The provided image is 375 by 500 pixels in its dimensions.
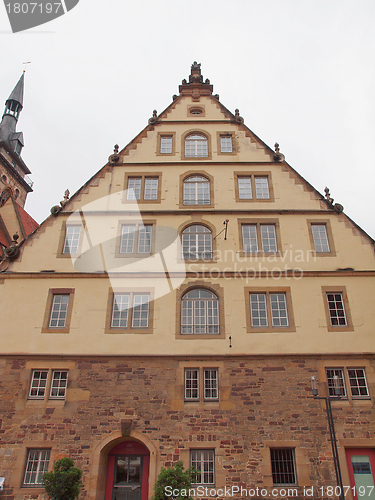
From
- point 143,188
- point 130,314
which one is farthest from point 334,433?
point 143,188

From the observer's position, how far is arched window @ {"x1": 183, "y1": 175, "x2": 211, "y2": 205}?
57.7 ft

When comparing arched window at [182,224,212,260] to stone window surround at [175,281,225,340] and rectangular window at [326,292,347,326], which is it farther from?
rectangular window at [326,292,347,326]

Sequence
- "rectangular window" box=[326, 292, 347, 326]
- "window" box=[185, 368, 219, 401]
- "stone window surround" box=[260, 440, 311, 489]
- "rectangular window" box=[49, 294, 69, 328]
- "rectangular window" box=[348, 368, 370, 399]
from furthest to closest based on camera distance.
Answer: "rectangular window" box=[49, 294, 69, 328], "rectangular window" box=[326, 292, 347, 326], "window" box=[185, 368, 219, 401], "rectangular window" box=[348, 368, 370, 399], "stone window surround" box=[260, 440, 311, 489]

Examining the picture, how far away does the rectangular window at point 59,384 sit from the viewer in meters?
14.1

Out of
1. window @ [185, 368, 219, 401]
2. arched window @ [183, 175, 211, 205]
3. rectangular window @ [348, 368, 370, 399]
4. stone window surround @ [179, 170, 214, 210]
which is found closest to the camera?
rectangular window @ [348, 368, 370, 399]

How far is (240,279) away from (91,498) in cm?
896

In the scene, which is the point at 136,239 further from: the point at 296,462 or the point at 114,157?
the point at 296,462

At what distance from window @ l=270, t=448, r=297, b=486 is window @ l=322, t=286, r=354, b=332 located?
4.53 meters

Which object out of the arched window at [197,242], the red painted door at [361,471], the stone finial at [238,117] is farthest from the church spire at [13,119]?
the red painted door at [361,471]

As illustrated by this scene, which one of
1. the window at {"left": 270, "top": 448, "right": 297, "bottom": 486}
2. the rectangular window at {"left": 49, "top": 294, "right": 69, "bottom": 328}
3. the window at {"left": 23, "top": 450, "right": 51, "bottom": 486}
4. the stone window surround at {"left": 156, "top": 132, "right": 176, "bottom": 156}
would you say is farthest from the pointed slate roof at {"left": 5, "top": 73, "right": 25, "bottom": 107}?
the window at {"left": 270, "top": 448, "right": 297, "bottom": 486}

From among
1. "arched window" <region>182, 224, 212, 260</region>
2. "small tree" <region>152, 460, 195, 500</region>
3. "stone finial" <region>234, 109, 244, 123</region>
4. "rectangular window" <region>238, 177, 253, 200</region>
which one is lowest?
"small tree" <region>152, 460, 195, 500</region>

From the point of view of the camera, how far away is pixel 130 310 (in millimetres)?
15305

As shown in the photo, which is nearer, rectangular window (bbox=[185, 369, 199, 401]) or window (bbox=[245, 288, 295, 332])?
rectangular window (bbox=[185, 369, 199, 401])

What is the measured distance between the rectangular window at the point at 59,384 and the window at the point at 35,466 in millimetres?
1774
